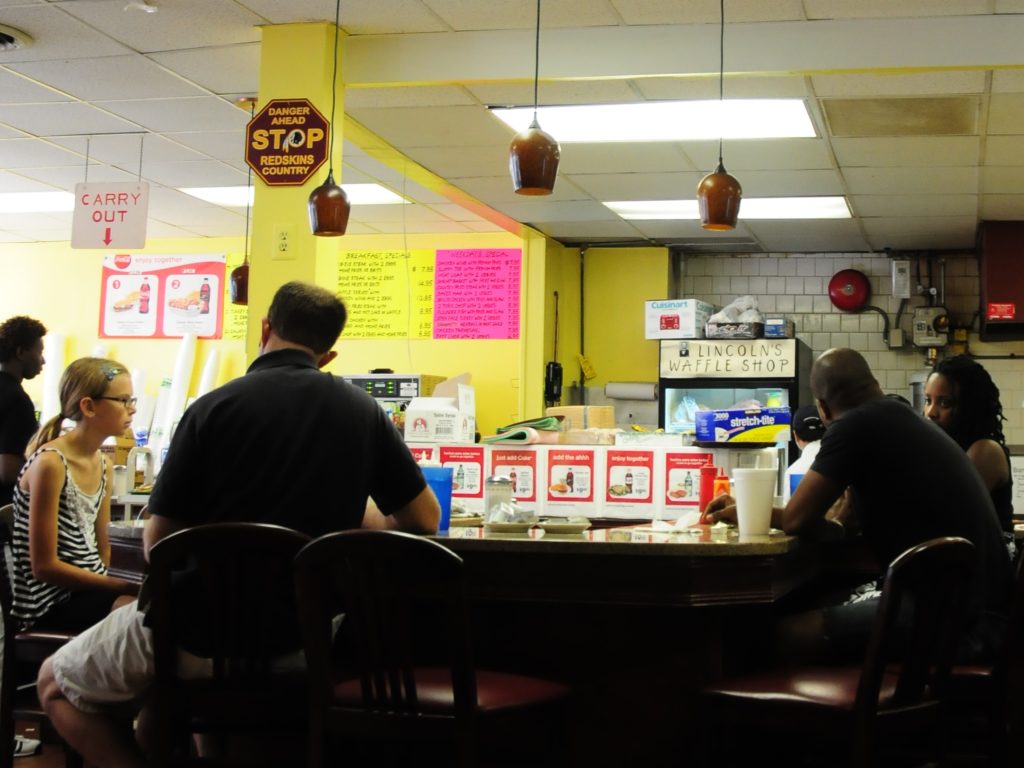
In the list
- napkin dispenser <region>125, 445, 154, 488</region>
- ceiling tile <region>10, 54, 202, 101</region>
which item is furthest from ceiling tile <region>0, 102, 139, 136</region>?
napkin dispenser <region>125, 445, 154, 488</region>

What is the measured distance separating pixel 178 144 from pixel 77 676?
5.00 metres

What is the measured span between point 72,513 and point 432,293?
6507 millimetres

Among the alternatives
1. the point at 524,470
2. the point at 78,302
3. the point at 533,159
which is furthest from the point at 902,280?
the point at 78,302

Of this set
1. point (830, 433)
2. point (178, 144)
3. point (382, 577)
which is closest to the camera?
point (382, 577)

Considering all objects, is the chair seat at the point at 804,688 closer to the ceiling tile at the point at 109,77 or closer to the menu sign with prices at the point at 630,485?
the menu sign with prices at the point at 630,485

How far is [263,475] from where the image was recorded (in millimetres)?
2721

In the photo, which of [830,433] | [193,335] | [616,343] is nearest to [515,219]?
[616,343]

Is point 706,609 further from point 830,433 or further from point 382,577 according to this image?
point 382,577

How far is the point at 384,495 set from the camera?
297cm

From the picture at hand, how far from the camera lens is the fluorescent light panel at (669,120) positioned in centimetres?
595

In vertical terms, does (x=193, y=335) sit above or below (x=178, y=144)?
Result: below

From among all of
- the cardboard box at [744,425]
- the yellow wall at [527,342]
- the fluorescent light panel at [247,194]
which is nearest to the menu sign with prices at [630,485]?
the cardboard box at [744,425]

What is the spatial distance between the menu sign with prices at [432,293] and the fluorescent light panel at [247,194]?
51.4 inches

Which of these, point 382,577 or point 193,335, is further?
point 193,335
